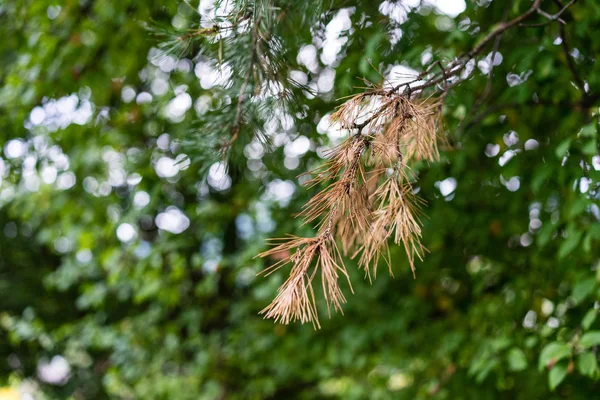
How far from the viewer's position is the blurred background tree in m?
1.59

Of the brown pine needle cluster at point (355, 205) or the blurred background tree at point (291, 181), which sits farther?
the blurred background tree at point (291, 181)

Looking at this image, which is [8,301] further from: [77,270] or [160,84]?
[160,84]

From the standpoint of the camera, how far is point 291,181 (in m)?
2.71

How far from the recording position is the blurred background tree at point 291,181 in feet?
5.21

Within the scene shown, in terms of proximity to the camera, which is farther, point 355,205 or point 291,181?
point 291,181

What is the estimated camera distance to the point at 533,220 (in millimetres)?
2574

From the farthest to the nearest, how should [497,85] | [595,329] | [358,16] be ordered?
[497,85] → [358,16] → [595,329]

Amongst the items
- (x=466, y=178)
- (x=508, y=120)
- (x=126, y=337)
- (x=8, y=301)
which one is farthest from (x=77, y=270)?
(x=508, y=120)

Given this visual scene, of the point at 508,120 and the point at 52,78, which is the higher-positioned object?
the point at 52,78

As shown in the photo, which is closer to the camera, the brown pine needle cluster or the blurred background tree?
the brown pine needle cluster

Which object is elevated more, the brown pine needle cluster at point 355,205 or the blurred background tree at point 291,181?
the brown pine needle cluster at point 355,205

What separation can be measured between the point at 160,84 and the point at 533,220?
2.12 meters

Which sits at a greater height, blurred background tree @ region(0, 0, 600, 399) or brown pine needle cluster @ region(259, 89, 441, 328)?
brown pine needle cluster @ region(259, 89, 441, 328)

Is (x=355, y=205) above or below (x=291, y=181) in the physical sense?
above
